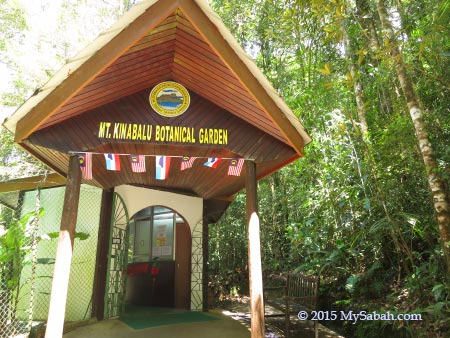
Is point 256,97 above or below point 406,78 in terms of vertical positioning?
below

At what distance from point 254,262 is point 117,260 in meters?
4.06

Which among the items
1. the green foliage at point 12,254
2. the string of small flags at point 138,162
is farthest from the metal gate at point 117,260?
the string of small flags at point 138,162

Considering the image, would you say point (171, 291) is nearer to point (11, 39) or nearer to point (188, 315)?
point (188, 315)

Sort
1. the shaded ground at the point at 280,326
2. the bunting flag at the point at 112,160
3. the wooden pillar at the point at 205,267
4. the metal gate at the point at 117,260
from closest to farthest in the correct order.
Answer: the bunting flag at the point at 112,160
the shaded ground at the point at 280,326
the metal gate at the point at 117,260
the wooden pillar at the point at 205,267

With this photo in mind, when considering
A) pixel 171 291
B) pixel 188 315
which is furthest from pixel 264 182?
pixel 188 315

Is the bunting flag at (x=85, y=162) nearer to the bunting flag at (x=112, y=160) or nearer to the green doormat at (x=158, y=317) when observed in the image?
the bunting flag at (x=112, y=160)

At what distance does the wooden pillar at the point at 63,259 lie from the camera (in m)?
3.76

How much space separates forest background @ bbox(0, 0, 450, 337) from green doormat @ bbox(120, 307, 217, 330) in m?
2.30

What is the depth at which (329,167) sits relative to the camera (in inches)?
258

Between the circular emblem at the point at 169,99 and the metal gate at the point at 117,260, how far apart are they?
10.7 ft

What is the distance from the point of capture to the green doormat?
21.5 feet

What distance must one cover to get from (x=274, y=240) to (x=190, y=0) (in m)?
8.32

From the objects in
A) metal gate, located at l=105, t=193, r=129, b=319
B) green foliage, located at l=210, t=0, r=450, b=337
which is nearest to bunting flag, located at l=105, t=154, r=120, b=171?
metal gate, located at l=105, t=193, r=129, b=319

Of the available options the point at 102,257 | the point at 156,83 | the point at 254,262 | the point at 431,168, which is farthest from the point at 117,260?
the point at 431,168
